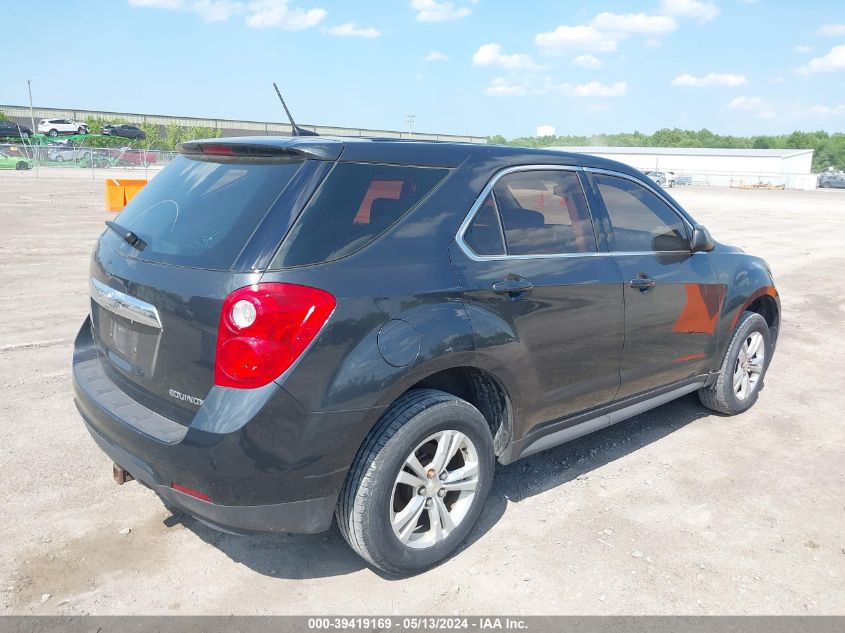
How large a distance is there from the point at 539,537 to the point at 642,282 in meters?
1.53

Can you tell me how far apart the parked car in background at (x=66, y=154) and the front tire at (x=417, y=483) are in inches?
1705

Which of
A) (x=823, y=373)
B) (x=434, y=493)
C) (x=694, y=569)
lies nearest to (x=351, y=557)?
(x=434, y=493)

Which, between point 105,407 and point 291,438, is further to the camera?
point 105,407

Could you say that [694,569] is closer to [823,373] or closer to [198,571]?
[198,571]

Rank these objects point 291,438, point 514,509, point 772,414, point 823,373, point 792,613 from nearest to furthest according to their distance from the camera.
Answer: point 291,438
point 792,613
point 514,509
point 772,414
point 823,373

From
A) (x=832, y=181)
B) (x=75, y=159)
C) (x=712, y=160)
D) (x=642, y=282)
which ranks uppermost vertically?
(x=642, y=282)

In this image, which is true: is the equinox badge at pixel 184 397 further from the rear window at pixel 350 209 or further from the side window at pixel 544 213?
the side window at pixel 544 213

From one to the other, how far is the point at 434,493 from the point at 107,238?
200 cm

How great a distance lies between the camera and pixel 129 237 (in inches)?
125

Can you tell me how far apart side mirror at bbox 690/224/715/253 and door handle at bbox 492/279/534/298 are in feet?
5.27

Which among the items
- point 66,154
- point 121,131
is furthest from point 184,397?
point 121,131

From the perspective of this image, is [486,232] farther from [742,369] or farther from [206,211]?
→ [742,369]

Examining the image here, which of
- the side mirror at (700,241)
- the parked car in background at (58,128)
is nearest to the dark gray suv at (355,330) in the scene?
the side mirror at (700,241)

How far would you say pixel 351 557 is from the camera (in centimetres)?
329
